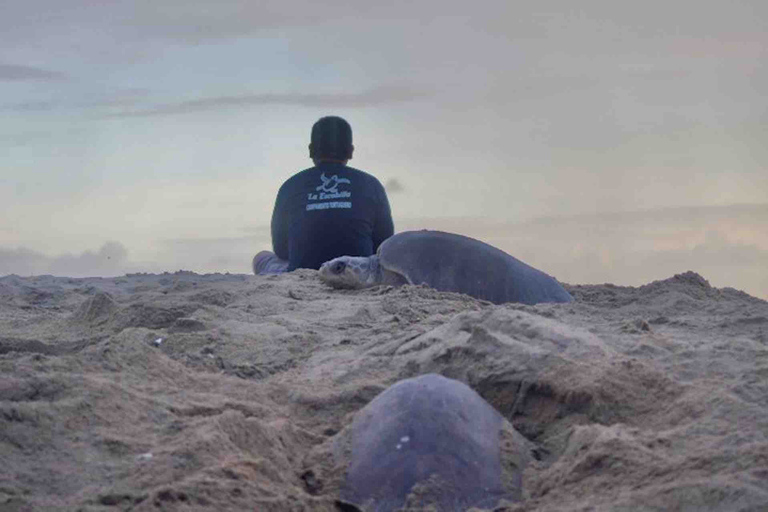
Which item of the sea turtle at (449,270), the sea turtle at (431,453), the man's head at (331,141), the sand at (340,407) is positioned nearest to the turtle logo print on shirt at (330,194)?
the man's head at (331,141)

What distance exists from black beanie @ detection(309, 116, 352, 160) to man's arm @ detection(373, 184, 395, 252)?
389mm

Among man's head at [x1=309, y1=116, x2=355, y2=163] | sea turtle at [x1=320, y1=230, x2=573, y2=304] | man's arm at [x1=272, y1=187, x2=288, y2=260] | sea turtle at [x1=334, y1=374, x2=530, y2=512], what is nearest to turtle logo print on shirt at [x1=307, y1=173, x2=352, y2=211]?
man's head at [x1=309, y1=116, x2=355, y2=163]

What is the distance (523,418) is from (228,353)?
4.33ft

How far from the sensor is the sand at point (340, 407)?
217 cm

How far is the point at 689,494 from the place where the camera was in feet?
6.68

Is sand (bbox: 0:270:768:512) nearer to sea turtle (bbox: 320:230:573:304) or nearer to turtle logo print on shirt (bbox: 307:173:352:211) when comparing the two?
sea turtle (bbox: 320:230:573:304)

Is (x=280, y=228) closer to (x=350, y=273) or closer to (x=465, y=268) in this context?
(x=350, y=273)

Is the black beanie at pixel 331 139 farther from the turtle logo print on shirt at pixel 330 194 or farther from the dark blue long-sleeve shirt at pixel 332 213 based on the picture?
the turtle logo print on shirt at pixel 330 194

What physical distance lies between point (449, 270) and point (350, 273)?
558 millimetres

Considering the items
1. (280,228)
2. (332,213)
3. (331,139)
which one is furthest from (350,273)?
(280,228)

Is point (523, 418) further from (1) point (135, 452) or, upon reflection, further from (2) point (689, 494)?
(1) point (135, 452)

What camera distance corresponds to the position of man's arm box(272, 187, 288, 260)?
23.9ft

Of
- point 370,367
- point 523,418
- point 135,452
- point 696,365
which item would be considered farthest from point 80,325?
point 696,365

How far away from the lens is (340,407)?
113 inches
